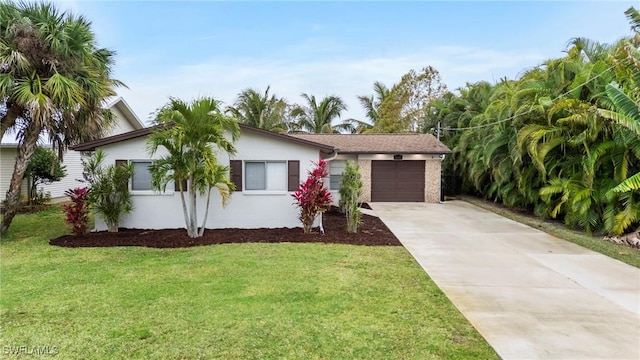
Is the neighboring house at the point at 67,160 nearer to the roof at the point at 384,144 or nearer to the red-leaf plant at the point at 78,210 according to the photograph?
the red-leaf plant at the point at 78,210

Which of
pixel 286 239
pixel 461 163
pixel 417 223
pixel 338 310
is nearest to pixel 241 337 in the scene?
pixel 338 310

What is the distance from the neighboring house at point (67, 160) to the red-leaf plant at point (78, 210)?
5.06 meters

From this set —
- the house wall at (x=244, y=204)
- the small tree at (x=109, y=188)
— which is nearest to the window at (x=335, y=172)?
the house wall at (x=244, y=204)

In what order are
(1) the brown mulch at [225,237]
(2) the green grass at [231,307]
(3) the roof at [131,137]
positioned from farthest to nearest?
(3) the roof at [131,137] → (1) the brown mulch at [225,237] → (2) the green grass at [231,307]

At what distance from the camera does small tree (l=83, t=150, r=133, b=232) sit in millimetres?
9555

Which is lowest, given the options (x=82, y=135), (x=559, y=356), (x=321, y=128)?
(x=559, y=356)

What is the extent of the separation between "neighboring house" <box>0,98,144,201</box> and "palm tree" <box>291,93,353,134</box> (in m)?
12.1

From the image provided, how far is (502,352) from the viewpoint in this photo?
12.0ft

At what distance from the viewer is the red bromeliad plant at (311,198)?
9.52 m

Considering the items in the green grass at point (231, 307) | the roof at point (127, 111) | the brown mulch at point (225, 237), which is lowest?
the green grass at point (231, 307)

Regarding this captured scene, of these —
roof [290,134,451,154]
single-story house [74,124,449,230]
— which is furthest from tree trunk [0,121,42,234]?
roof [290,134,451,154]

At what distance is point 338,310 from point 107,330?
2668 mm

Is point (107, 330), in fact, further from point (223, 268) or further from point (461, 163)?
point (461, 163)

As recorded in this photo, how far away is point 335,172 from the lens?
1739 centimetres
